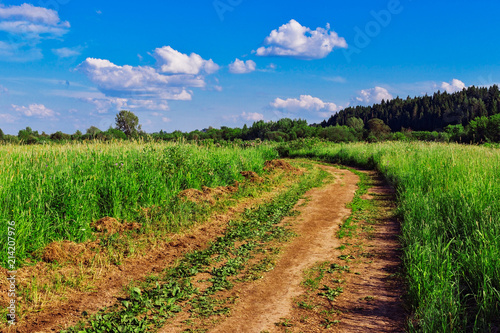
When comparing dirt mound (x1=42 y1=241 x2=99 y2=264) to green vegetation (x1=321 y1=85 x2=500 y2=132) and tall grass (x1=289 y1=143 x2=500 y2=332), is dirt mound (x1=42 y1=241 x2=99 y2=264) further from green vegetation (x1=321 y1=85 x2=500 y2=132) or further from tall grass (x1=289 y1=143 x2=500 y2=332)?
green vegetation (x1=321 y1=85 x2=500 y2=132)

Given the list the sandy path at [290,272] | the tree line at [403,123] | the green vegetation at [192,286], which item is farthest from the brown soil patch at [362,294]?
the tree line at [403,123]

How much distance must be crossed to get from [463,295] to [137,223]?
620cm

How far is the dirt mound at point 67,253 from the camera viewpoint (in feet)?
18.1

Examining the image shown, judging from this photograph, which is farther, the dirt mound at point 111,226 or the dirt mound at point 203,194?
the dirt mound at point 203,194

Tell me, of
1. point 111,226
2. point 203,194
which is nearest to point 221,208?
point 203,194

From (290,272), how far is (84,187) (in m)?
5.08

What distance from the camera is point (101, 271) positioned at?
5.41m

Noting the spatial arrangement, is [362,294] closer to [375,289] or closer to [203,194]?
[375,289]

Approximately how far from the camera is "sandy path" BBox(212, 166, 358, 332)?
414 centimetres

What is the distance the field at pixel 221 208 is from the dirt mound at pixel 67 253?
0.25m

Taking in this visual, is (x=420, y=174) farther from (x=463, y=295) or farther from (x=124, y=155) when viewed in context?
(x=124, y=155)

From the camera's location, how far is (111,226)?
6938 mm

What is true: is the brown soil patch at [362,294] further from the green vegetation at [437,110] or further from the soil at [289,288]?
the green vegetation at [437,110]

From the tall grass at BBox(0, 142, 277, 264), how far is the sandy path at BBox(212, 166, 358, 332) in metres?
3.45
